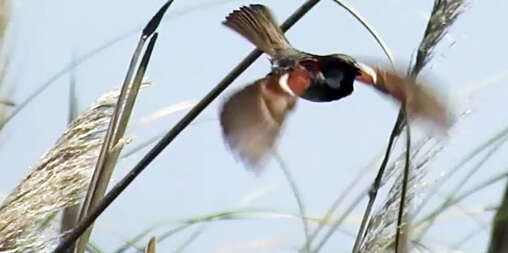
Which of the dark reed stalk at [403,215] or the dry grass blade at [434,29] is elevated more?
the dry grass blade at [434,29]

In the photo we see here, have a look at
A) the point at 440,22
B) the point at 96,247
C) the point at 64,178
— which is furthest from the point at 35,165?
the point at 440,22

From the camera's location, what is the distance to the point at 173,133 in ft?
1.79

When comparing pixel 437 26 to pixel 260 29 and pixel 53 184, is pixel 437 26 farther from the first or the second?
pixel 53 184

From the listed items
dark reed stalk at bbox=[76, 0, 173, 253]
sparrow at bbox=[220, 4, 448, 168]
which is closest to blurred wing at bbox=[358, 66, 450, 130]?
sparrow at bbox=[220, 4, 448, 168]

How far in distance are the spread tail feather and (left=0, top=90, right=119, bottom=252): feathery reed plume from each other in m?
0.17

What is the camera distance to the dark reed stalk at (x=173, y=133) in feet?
1.78

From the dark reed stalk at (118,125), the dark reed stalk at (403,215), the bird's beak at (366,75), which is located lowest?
the dark reed stalk at (403,215)

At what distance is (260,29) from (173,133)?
7 cm

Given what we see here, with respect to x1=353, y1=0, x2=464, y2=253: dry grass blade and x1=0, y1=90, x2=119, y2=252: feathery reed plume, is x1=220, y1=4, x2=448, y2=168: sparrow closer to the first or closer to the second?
x1=353, y1=0, x2=464, y2=253: dry grass blade

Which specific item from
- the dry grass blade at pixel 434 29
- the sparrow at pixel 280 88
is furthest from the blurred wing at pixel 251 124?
the dry grass blade at pixel 434 29

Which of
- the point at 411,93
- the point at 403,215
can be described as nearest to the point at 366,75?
the point at 411,93

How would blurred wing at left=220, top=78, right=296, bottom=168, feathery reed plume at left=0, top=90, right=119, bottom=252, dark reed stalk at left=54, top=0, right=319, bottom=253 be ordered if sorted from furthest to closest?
1. feathery reed plume at left=0, top=90, right=119, bottom=252
2. dark reed stalk at left=54, top=0, right=319, bottom=253
3. blurred wing at left=220, top=78, right=296, bottom=168

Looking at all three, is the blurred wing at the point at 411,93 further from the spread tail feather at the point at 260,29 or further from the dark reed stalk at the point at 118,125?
the dark reed stalk at the point at 118,125

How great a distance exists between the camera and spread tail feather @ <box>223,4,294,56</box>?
53 centimetres
